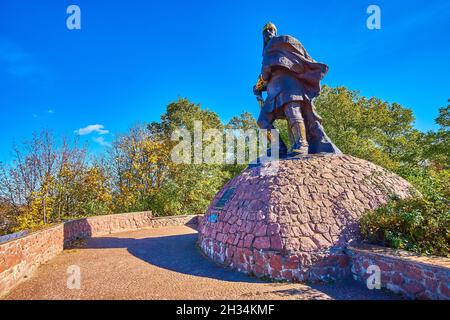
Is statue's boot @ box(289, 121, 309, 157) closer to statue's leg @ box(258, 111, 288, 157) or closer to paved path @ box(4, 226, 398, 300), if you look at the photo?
statue's leg @ box(258, 111, 288, 157)

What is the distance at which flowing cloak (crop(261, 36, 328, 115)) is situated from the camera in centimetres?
720

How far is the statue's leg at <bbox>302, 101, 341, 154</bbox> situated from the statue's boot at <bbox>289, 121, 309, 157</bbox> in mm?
348

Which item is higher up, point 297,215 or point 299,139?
point 299,139

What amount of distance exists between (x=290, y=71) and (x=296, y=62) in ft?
0.93

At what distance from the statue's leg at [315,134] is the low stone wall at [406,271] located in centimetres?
314

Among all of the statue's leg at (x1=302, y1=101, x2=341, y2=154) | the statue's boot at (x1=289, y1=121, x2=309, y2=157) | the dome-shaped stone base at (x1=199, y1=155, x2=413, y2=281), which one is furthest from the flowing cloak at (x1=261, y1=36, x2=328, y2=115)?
the dome-shaped stone base at (x1=199, y1=155, x2=413, y2=281)

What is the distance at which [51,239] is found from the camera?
22.9ft

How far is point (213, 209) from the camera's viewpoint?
23.0 feet

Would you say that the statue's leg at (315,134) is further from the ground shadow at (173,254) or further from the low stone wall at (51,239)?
the low stone wall at (51,239)

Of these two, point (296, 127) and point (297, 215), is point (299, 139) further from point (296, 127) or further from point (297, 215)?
point (297, 215)

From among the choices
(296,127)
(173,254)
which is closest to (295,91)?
(296,127)

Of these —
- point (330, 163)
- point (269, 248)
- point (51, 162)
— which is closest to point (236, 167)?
point (51, 162)

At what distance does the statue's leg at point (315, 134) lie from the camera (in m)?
7.03
